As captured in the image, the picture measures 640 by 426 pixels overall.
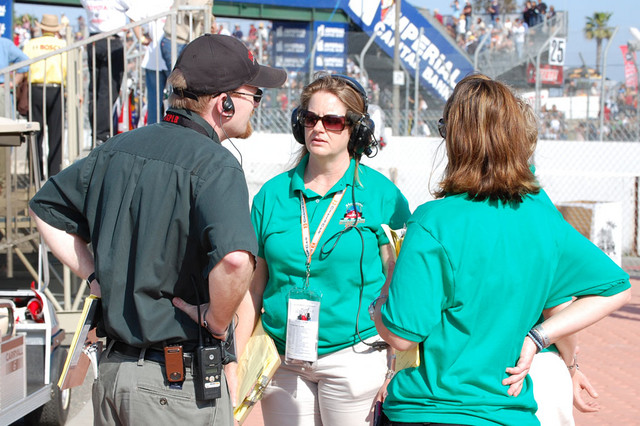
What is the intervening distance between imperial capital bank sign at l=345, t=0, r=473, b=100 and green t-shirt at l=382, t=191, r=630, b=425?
14722 millimetres

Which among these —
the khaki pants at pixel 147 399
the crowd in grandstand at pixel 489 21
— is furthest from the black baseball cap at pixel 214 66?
the crowd in grandstand at pixel 489 21

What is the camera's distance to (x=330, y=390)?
3271 millimetres

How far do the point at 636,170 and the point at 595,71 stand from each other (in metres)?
2.68

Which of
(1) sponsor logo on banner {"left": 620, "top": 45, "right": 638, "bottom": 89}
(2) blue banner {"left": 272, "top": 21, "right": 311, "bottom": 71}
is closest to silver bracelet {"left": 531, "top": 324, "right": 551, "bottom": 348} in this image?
(1) sponsor logo on banner {"left": 620, "top": 45, "right": 638, "bottom": 89}

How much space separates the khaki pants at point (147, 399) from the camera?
2453mm

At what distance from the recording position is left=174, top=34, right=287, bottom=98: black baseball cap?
2.61 meters

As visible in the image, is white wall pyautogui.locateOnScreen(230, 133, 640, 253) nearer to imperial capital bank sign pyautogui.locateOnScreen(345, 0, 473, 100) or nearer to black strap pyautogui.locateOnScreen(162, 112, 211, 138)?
imperial capital bank sign pyautogui.locateOnScreen(345, 0, 473, 100)

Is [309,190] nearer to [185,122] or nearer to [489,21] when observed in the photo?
[185,122]

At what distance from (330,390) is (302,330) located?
0.32m

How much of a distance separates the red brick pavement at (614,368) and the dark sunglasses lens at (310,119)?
2756 mm

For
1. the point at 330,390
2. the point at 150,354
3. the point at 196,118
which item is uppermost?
the point at 196,118

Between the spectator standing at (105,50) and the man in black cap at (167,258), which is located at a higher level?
the spectator standing at (105,50)

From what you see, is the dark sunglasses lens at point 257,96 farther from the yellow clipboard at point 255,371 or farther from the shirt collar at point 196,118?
the yellow clipboard at point 255,371

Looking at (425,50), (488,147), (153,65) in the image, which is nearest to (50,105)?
(153,65)
